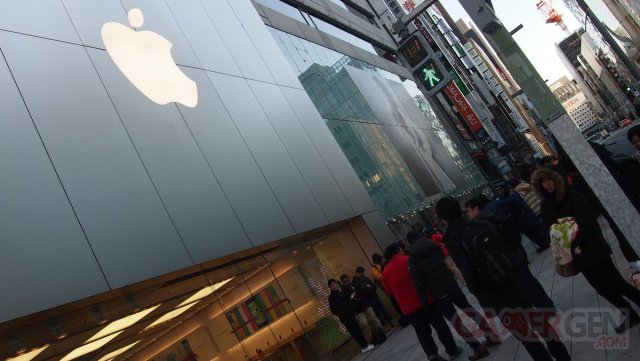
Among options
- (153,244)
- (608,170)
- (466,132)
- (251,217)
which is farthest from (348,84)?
(466,132)

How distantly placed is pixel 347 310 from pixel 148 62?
6361 mm

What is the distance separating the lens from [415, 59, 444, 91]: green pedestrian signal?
1343 cm

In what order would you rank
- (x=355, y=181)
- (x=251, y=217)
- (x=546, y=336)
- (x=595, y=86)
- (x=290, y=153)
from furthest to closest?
1. (x=595, y=86)
2. (x=355, y=181)
3. (x=290, y=153)
4. (x=251, y=217)
5. (x=546, y=336)

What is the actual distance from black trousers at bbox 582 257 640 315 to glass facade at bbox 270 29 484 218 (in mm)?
11421

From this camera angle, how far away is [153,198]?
8203 millimetres

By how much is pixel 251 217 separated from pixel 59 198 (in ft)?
12.7

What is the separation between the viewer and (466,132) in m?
37.5

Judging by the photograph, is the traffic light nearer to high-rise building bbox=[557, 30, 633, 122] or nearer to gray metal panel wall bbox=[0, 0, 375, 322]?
gray metal panel wall bbox=[0, 0, 375, 322]

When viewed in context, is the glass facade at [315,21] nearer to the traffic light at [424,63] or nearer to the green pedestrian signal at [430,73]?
the traffic light at [424,63]

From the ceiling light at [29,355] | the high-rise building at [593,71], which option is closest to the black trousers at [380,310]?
the ceiling light at [29,355]

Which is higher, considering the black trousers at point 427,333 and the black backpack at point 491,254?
the black backpack at point 491,254

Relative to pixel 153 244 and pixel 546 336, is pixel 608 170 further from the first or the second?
pixel 153 244

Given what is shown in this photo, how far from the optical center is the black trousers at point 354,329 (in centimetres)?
1103

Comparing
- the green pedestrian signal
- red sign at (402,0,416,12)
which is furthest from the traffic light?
red sign at (402,0,416,12)
